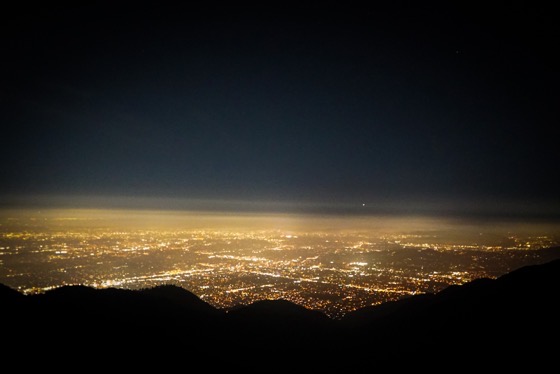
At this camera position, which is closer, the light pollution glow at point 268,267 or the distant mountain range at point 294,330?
the distant mountain range at point 294,330

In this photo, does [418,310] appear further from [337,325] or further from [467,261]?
[467,261]

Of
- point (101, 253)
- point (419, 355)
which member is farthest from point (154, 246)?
point (419, 355)

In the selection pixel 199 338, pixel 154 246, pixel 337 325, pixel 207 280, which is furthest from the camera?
pixel 154 246

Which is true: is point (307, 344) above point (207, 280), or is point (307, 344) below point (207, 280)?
above

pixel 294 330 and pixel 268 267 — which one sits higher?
pixel 294 330

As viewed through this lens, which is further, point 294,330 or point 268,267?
point 268,267

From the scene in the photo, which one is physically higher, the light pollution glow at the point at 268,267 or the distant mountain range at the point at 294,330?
the distant mountain range at the point at 294,330

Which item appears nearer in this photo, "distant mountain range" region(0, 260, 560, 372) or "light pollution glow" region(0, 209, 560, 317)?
"distant mountain range" region(0, 260, 560, 372)

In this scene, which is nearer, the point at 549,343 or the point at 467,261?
the point at 549,343
